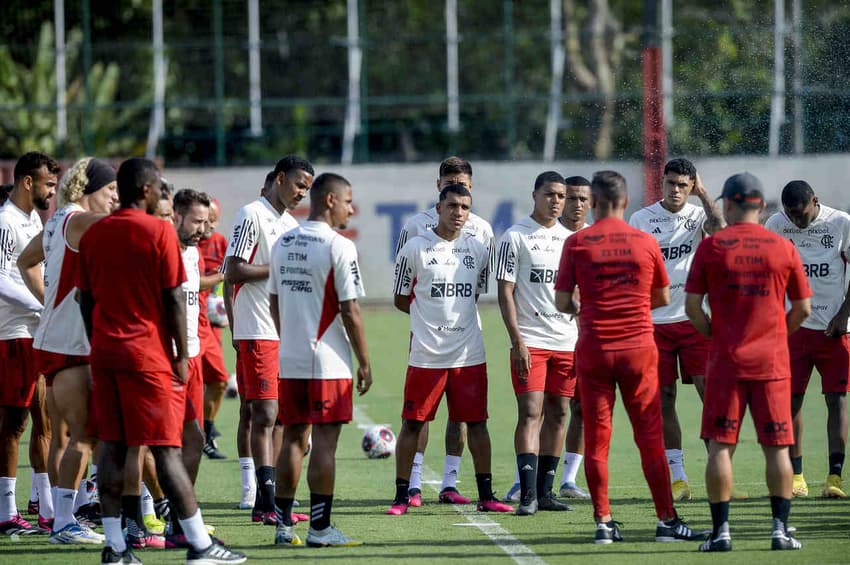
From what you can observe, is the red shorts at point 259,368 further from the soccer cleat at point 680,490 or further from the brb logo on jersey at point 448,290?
the soccer cleat at point 680,490

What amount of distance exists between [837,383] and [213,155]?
22.6m

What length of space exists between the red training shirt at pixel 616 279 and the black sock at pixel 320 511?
1950 mm

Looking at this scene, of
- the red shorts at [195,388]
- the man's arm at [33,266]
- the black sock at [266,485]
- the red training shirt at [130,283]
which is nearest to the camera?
the red training shirt at [130,283]

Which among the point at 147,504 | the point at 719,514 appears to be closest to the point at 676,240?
the point at 719,514

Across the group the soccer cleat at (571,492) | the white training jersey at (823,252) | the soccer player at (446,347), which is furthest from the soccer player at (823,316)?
the soccer player at (446,347)

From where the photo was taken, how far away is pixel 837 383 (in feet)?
33.9

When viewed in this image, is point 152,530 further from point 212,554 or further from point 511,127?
point 511,127

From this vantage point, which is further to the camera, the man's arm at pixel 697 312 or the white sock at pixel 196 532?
the man's arm at pixel 697 312

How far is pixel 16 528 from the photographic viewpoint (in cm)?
904

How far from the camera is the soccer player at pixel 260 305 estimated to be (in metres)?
9.35

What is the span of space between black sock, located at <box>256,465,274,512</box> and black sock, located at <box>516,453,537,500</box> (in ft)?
5.89

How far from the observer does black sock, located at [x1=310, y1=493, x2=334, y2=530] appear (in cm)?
813

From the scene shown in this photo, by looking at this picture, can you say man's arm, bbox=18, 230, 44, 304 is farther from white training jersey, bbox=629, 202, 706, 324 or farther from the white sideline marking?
white training jersey, bbox=629, 202, 706, 324

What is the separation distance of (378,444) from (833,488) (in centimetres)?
422
